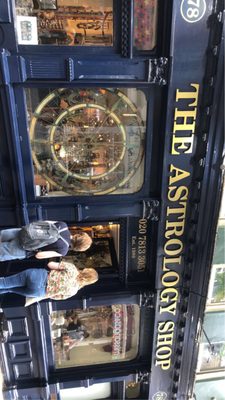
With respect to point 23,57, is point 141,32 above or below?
above

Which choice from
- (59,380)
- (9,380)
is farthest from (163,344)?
(9,380)

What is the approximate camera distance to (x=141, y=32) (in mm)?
3902

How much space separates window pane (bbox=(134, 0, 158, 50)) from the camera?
12.6 ft

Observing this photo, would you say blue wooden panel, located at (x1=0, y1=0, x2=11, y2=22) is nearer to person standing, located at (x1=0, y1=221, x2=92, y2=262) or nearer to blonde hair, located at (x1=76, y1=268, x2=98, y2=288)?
person standing, located at (x1=0, y1=221, x2=92, y2=262)

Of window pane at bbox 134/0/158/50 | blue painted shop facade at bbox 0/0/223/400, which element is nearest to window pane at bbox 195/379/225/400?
blue painted shop facade at bbox 0/0/223/400

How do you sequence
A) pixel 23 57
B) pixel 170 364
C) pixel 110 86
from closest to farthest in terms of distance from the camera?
pixel 23 57 < pixel 110 86 < pixel 170 364

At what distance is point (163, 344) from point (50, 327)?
1.89 meters

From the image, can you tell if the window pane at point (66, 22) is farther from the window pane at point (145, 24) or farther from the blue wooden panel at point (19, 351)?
the blue wooden panel at point (19, 351)

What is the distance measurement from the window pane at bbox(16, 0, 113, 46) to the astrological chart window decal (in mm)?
568

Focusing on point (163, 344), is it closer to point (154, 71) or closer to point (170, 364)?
point (170, 364)

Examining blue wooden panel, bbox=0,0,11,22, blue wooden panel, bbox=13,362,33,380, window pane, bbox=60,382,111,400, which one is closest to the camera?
blue wooden panel, bbox=0,0,11,22

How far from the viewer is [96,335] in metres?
5.70

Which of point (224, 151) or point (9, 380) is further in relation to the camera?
point (9, 380)

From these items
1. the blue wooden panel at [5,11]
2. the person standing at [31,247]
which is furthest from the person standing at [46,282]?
the blue wooden panel at [5,11]
